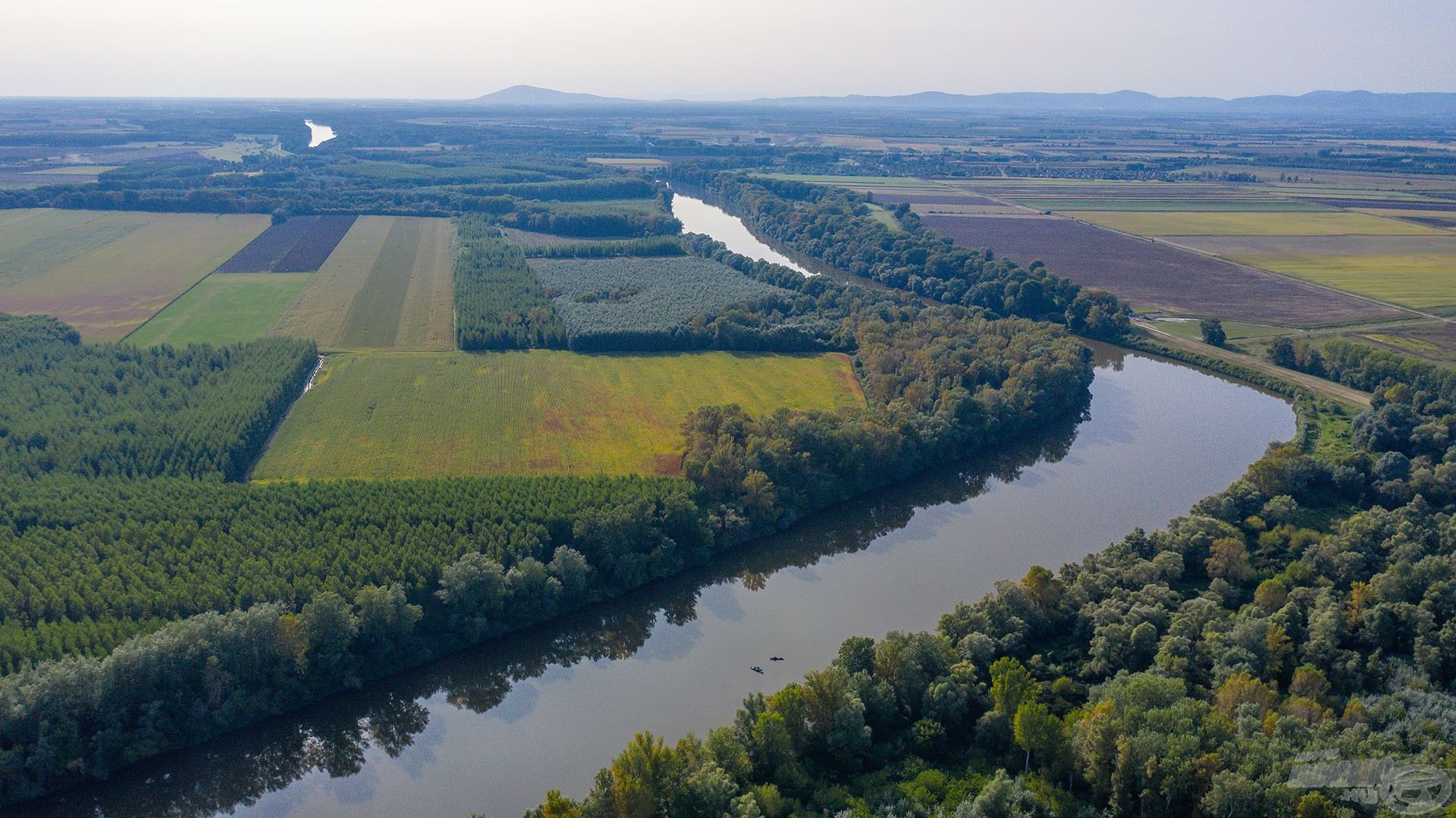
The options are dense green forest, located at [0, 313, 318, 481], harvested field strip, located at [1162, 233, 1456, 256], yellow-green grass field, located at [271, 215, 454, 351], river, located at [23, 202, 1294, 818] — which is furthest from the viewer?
harvested field strip, located at [1162, 233, 1456, 256]

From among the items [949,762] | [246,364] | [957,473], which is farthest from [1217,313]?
[246,364]

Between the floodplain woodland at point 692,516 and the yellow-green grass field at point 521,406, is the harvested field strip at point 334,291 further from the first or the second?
the yellow-green grass field at point 521,406

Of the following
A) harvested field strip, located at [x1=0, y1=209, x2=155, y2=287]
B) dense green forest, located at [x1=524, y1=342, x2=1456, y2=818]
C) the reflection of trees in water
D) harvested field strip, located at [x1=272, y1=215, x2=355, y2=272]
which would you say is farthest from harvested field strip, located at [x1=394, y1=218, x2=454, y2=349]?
dense green forest, located at [x1=524, y1=342, x2=1456, y2=818]

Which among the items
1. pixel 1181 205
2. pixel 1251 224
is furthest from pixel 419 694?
pixel 1181 205

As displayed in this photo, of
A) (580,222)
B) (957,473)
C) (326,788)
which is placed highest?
(580,222)

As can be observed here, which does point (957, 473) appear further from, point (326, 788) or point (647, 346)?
point (326, 788)

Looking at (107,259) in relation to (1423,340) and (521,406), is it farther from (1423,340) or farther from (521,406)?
(1423,340)

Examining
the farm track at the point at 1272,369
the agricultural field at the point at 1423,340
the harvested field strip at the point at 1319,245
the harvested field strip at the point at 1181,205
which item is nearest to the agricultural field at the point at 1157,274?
the agricultural field at the point at 1423,340

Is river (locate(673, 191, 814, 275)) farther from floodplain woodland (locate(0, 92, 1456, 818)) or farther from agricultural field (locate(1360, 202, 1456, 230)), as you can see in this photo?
agricultural field (locate(1360, 202, 1456, 230))
